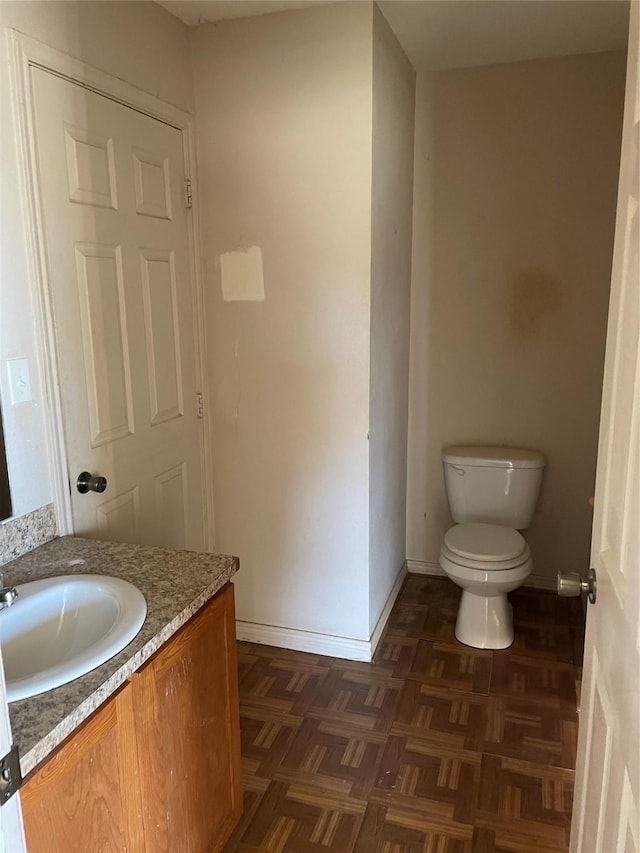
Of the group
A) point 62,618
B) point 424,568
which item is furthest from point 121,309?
point 424,568

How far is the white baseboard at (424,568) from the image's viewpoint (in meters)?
3.22

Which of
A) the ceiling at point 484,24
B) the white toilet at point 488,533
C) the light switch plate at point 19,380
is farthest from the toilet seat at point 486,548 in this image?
the ceiling at point 484,24

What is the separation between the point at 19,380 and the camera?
62.9 inches

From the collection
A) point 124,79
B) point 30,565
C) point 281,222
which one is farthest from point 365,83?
point 30,565

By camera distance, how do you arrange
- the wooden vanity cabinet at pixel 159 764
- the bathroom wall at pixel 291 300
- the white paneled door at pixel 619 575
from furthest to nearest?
the bathroom wall at pixel 291 300 < the wooden vanity cabinet at pixel 159 764 < the white paneled door at pixel 619 575

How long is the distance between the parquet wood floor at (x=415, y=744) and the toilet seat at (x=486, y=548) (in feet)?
1.18

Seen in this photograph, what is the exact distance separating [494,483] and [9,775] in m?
2.37

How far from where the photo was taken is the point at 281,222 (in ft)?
7.51

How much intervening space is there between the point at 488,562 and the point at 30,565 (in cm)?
166

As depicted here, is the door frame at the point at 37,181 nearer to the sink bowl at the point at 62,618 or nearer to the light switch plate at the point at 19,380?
the light switch plate at the point at 19,380

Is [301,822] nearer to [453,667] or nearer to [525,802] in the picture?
[525,802]

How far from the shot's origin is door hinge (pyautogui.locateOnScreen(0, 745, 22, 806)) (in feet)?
2.44

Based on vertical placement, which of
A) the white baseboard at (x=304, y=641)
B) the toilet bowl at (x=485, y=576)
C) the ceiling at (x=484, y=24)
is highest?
the ceiling at (x=484, y=24)

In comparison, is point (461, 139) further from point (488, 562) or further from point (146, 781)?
point (146, 781)
